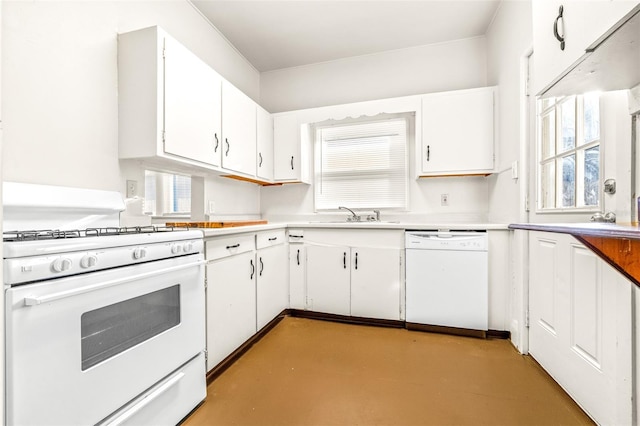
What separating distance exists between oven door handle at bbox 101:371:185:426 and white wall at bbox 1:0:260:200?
1.13 metres

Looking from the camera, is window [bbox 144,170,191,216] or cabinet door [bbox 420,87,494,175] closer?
window [bbox 144,170,191,216]

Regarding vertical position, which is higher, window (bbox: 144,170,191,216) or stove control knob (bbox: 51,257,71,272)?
window (bbox: 144,170,191,216)

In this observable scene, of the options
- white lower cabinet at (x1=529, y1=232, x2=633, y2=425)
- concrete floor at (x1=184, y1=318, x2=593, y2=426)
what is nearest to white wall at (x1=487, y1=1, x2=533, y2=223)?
white lower cabinet at (x1=529, y1=232, x2=633, y2=425)

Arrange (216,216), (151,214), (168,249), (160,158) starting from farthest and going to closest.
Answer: (216,216)
(151,214)
(160,158)
(168,249)

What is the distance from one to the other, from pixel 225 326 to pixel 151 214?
91 centimetres

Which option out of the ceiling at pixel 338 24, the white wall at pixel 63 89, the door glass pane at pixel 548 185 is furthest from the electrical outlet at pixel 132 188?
the door glass pane at pixel 548 185

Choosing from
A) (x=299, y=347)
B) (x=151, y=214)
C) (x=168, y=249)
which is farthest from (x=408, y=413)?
(x=151, y=214)

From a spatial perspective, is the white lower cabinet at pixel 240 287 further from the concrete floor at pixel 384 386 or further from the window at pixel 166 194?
the window at pixel 166 194

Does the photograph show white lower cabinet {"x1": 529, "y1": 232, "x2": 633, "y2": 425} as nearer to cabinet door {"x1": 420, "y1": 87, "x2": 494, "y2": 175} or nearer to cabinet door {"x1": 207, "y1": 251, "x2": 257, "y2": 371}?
cabinet door {"x1": 420, "y1": 87, "x2": 494, "y2": 175}

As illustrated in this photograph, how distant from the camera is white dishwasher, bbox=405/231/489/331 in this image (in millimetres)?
2285

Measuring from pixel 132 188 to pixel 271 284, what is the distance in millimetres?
1248

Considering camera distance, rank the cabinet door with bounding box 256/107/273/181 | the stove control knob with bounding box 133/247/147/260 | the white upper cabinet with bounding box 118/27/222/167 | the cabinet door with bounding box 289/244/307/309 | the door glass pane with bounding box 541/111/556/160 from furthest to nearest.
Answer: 1. the cabinet door with bounding box 256/107/273/181
2. the cabinet door with bounding box 289/244/307/309
3. the door glass pane with bounding box 541/111/556/160
4. the white upper cabinet with bounding box 118/27/222/167
5. the stove control knob with bounding box 133/247/147/260

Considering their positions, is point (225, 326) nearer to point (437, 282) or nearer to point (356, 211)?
point (437, 282)

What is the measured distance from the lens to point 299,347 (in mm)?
2137
